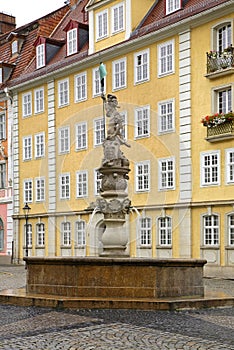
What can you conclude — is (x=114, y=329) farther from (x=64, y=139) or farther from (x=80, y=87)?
(x=64, y=139)

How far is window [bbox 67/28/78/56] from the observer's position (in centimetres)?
3721

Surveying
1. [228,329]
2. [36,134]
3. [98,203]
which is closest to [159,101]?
[36,134]

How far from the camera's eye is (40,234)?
38.0m

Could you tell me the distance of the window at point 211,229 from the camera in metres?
27.8

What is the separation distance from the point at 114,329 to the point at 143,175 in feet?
66.1

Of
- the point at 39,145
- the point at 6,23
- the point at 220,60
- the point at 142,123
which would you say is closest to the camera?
the point at 220,60

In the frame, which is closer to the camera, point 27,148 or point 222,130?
point 222,130

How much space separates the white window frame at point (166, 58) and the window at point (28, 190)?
38.7 ft

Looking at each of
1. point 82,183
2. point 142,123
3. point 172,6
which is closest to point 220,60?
point 142,123

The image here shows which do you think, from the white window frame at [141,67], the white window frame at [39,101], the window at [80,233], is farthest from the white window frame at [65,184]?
the white window frame at [141,67]

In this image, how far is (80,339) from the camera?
33.2 ft

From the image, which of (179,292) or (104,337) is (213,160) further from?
(104,337)

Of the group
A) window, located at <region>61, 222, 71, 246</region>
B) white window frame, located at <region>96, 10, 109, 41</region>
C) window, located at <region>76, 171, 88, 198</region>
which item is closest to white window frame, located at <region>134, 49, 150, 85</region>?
white window frame, located at <region>96, 10, 109, 41</region>

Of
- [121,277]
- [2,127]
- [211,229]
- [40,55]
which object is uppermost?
[40,55]
